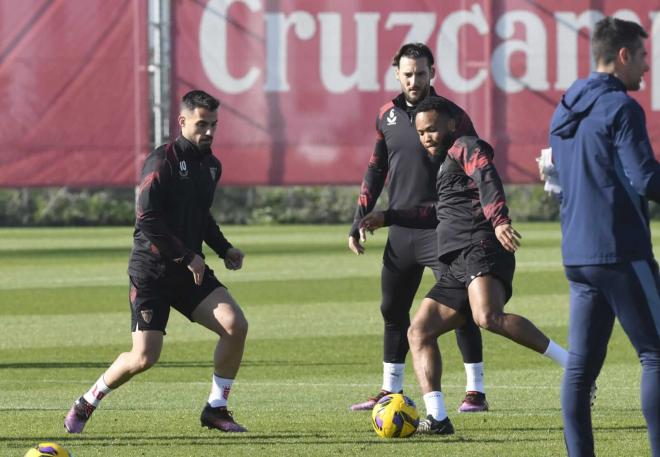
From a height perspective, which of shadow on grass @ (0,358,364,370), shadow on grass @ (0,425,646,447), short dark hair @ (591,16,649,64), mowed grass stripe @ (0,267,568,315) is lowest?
mowed grass stripe @ (0,267,568,315)

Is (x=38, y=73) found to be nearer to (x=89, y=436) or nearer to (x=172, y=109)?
(x=172, y=109)

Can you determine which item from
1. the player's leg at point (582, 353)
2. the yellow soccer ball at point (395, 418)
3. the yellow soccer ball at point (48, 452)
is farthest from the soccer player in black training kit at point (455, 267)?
the yellow soccer ball at point (48, 452)

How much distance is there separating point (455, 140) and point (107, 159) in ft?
61.1

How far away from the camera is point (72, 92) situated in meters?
27.9

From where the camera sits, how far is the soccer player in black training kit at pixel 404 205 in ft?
33.8

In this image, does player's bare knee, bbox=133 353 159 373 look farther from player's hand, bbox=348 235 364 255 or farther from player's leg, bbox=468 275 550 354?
player's leg, bbox=468 275 550 354

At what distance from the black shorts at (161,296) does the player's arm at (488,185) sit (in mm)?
1559

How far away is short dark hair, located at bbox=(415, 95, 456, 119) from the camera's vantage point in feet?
30.9

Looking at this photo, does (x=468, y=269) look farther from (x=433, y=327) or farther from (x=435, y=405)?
(x=435, y=405)

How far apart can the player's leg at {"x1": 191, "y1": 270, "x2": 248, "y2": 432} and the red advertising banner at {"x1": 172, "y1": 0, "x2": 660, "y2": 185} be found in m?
18.3

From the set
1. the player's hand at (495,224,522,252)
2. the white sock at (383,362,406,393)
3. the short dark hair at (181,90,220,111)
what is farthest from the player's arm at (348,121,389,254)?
the player's hand at (495,224,522,252)

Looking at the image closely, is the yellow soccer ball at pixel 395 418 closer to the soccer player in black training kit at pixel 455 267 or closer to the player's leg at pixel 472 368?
the soccer player in black training kit at pixel 455 267

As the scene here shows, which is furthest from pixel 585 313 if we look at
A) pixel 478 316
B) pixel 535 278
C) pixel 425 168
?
pixel 535 278

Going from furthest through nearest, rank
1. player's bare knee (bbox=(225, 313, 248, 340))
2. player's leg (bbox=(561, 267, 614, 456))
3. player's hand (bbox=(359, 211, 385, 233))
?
player's hand (bbox=(359, 211, 385, 233)), player's bare knee (bbox=(225, 313, 248, 340)), player's leg (bbox=(561, 267, 614, 456))
